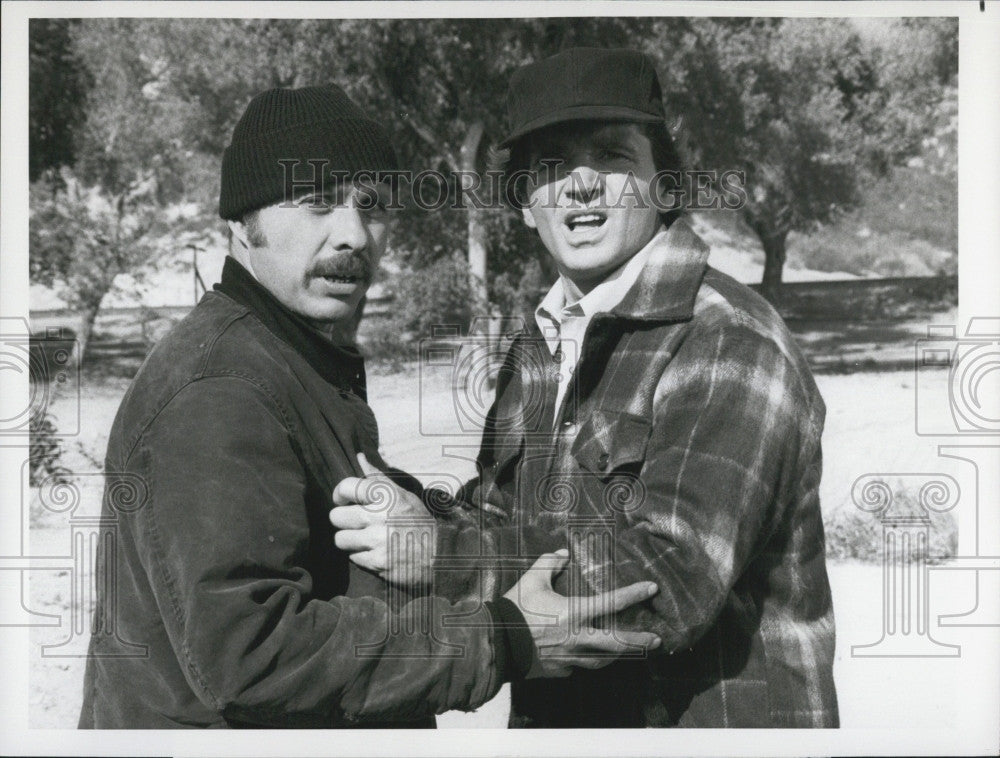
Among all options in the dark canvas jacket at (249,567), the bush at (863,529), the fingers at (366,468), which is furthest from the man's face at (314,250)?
the bush at (863,529)

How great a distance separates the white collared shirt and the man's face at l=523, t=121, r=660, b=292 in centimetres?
3

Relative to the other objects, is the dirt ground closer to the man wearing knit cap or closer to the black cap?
the man wearing knit cap

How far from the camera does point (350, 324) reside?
3.95m

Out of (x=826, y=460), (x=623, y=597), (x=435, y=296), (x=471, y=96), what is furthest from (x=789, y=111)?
(x=623, y=597)

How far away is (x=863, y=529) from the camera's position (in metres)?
3.74

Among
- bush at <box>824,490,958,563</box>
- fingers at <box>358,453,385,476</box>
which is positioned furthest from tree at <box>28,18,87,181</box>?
bush at <box>824,490,958,563</box>

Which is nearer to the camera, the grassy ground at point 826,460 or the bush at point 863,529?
the grassy ground at point 826,460

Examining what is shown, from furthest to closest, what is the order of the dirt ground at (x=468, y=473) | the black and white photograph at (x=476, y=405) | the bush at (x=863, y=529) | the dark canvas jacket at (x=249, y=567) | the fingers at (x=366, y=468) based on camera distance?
the bush at (x=863, y=529) < the dirt ground at (x=468, y=473) < the fingers at (x=366, y=468) < the black and white photograph at (x=476, y=405) < the dark canvas jacket at (x=249, y=567)

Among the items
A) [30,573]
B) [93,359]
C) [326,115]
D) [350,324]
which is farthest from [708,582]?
[93,359]

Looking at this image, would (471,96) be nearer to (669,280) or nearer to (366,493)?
(669,280)

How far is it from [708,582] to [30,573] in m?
2.05

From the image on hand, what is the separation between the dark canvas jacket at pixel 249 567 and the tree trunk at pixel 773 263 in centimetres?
284

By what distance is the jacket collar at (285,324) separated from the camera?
1837 millimetres

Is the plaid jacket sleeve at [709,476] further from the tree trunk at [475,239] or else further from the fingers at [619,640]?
the tree trunk at [475,239]
